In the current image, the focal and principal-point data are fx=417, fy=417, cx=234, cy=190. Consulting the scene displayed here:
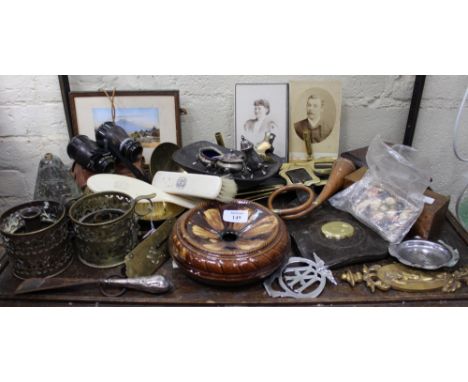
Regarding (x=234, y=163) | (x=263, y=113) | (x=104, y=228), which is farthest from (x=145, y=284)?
(x=263, y=113)

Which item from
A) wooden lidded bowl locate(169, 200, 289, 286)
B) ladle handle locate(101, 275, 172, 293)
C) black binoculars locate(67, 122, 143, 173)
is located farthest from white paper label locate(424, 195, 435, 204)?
black binoculars locate(67, 122, 143, 173)

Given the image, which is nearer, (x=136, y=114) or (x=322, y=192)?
(x=322, y=192)

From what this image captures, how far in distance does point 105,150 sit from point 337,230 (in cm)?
62

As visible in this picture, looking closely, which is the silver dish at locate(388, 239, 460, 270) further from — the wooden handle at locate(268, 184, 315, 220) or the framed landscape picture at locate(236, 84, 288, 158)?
the framed landscape picture at locate(236, 84, 288, 158)

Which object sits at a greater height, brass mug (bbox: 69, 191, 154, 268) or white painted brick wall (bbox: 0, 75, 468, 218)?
white painted brick wall (bbox: 0, 75, 468, 218)

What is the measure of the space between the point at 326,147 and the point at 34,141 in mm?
891

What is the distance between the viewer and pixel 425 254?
2.89 feet

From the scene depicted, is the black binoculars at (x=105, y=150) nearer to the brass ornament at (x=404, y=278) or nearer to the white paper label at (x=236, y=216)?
the white paper label at (x=236, y=216)

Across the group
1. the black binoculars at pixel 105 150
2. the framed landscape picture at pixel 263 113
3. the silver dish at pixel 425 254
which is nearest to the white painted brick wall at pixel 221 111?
the framed landscape picture at pixel 263 113

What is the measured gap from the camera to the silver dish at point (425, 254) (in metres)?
0.84

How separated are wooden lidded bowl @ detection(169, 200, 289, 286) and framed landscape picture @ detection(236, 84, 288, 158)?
0.34 m

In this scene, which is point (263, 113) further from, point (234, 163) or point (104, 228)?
point (104, 228)

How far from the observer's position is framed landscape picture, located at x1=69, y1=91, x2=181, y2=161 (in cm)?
117

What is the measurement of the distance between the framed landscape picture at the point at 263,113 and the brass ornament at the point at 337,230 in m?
0.33
